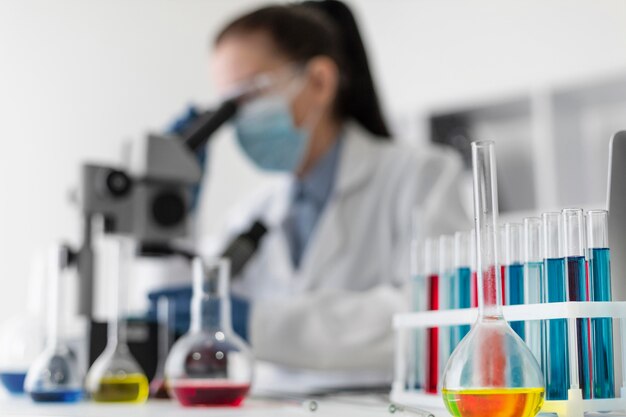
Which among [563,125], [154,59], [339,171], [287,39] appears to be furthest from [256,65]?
[154,59]

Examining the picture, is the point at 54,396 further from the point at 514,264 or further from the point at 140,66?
the point at 140,66

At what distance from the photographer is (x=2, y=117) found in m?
3.10

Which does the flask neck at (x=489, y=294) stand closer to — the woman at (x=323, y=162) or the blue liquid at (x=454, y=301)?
the blue liquid at (x=454, y=301)

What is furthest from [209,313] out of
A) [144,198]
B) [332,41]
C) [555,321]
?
[332,41]

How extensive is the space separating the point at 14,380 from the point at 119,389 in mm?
258

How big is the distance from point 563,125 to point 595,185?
23 cm

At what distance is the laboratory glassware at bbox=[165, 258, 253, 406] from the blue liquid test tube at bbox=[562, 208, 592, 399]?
409 mm

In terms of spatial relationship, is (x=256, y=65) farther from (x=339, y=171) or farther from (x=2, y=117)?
(x=2, y=117)

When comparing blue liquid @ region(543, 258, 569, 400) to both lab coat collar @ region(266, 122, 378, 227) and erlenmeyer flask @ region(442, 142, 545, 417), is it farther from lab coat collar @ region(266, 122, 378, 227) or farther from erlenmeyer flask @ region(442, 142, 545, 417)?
lab coat collar @ region(266, 122, 378, 227)

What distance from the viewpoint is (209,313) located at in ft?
3.48

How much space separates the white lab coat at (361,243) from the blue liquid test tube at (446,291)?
0.62m

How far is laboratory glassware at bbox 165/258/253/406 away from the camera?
3.30 ft

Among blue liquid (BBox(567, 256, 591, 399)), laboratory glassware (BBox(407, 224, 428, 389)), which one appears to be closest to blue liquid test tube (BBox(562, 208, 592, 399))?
blue liquid (BBox(567, 256, 591, 399))

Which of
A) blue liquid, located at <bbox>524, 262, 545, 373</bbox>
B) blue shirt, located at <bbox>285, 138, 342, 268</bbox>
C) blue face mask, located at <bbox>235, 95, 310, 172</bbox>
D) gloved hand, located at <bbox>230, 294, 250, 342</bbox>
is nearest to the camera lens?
blue liquid, located at <bbox>524, 262, 545, 373</bbox>
